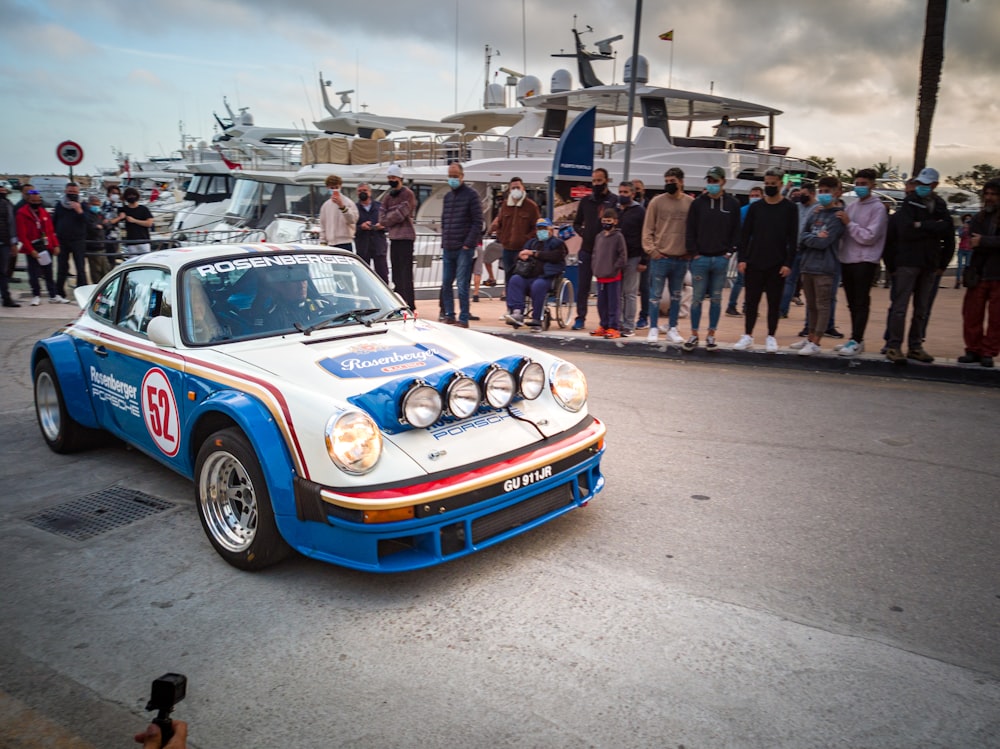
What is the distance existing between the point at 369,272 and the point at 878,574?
346 centimetres

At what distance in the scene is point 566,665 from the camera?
269 cm

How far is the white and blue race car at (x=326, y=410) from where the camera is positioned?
10.4ft

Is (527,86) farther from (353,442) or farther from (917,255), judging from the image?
(353,442)

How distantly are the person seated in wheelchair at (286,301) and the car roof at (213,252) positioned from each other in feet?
0.80

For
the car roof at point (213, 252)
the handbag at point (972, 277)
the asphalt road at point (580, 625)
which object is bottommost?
the asphalt road at point (580, 625)

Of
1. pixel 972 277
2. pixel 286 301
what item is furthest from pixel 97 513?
pixel 972 277

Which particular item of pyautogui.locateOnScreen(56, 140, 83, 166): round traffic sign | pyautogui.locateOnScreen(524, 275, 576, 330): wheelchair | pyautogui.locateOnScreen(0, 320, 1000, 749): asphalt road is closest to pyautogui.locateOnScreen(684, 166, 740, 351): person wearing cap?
pyautogui.locateOnScreen(524, 275, 576, 330): wheelchair

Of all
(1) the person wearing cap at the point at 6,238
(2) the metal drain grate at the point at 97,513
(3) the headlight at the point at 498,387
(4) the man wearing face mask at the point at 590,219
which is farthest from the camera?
(1) the person wearing cap at the point at 6,238

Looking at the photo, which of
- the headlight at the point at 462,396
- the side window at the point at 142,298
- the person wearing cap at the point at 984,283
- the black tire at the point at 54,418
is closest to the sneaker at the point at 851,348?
the person wearing cap at the point at 984,283

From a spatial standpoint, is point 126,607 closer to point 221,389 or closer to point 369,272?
point 221,389

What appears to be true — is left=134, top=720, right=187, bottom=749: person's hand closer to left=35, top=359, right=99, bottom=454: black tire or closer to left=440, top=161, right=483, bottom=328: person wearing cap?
left=35, top=359, right=99, bottom=454: black tire

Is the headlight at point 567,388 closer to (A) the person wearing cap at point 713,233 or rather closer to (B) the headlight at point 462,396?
(B) the headlight at point 462,396

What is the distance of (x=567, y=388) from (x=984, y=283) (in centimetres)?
545

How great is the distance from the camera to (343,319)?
14.3 ft
